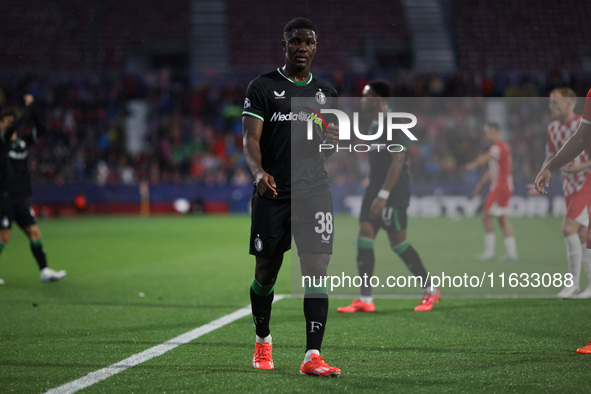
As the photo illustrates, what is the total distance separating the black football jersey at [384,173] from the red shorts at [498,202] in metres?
5.21

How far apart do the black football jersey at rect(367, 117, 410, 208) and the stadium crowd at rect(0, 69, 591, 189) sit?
15690 millimetres

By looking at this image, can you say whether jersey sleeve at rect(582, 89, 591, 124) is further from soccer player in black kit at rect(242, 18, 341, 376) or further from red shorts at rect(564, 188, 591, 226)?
red shorts at rect(564, 188, 591, 226)

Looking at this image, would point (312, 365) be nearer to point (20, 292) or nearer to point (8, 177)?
point (20, 292)

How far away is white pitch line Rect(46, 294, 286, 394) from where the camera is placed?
426cm

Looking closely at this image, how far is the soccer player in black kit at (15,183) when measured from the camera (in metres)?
9.44

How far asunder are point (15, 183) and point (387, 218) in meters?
5.03

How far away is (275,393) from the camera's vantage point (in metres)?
4.07

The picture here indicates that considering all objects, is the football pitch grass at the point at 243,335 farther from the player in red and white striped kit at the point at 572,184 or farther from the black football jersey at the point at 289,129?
the black football jersey at the point at 289,129


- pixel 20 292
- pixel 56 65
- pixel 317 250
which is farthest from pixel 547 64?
pixel 317 250

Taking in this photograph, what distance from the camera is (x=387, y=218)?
24.5ft

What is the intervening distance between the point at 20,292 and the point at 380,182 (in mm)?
4511

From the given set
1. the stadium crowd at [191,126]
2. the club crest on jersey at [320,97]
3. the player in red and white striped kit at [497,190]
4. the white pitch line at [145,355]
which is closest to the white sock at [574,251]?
the white pitch line at [145,355]

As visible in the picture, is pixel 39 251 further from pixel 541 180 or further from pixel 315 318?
pixel 541 180

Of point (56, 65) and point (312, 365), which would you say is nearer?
point (312, 365)
